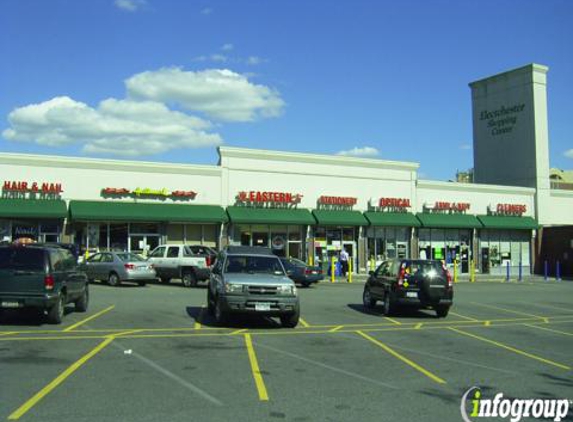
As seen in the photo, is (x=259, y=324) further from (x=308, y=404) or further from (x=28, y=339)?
(x=308, y=404)

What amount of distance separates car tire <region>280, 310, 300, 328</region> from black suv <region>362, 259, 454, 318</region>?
388cm

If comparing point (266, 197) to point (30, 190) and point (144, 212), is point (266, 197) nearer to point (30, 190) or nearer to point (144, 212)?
point (144, 212)

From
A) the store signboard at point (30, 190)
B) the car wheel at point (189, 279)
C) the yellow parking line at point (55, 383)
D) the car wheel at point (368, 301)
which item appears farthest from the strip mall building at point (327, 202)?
the yellow parking line at point (55, 383)

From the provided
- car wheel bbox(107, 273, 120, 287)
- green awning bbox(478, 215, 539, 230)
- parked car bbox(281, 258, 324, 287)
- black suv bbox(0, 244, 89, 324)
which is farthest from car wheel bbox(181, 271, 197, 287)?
green awning bbox(478, 215, 539, 230)

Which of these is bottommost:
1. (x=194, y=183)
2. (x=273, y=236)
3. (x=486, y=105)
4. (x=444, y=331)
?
(x=444, y=331)

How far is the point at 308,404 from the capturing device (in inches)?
287

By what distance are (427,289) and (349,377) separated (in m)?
8.40

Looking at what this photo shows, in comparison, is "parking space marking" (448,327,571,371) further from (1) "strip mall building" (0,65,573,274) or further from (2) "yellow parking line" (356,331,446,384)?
(1) "strip mall building" (0,65,573,274)

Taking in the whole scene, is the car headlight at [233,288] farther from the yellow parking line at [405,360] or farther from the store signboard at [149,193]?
the store signboard at [149,193]

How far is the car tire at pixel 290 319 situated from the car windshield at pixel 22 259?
5.37m

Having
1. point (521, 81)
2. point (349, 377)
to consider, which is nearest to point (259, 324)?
point (349, 377)

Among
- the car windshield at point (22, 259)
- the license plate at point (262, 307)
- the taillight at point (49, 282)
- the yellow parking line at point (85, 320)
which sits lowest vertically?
the yellow parking line at point (85, 320)

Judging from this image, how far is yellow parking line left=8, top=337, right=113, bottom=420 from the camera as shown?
6808 mm

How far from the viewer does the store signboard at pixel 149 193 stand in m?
32.2
